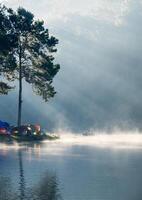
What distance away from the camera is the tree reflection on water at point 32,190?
29281 millimetres

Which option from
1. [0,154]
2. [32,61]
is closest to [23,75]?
[32,61]

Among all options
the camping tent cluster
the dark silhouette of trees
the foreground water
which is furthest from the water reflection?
the dark silhouette of trees

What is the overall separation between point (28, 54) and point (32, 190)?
242ft

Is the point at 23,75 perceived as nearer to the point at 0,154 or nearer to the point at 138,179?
the point at 0,154

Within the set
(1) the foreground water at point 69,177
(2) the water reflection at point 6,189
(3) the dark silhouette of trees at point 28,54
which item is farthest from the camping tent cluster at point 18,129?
(2) the water reflection at point 6,189

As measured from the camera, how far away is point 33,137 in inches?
3578

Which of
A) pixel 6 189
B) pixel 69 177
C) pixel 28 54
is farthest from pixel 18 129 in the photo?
A: pixel 6 189

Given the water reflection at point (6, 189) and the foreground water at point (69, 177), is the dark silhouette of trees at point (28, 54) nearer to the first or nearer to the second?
the foreground water at point (69, 177)

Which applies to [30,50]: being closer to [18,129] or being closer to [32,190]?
[18,129]

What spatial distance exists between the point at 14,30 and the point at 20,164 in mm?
59943

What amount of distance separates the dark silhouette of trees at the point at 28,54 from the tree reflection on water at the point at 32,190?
213 ft

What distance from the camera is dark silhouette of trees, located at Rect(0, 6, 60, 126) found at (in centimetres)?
10106

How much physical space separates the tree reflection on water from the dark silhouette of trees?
65038 mm

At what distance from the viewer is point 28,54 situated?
4102 inches
